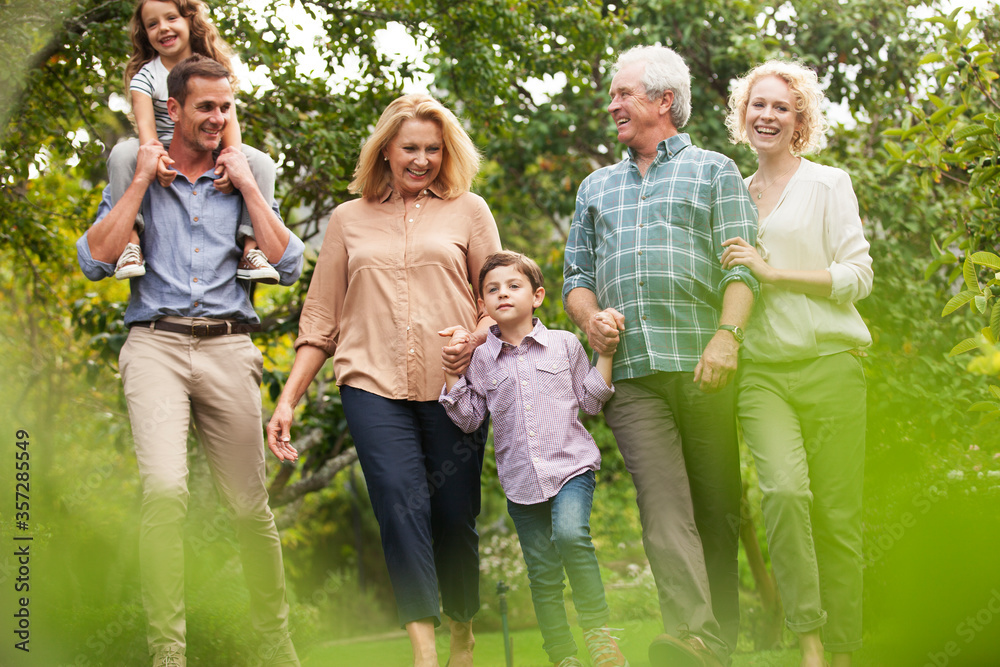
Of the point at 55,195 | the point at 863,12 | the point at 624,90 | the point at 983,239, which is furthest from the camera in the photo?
the point at 55,195

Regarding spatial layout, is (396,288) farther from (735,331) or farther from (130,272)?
(735,331)

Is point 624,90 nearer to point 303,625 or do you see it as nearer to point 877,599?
point 877,599

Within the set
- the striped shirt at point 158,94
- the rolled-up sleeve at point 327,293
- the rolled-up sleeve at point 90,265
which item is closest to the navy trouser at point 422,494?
the rolled-up sleeve at point 327,293

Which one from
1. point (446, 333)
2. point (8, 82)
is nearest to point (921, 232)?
point (446, 333)

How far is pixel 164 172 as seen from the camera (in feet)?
10.7

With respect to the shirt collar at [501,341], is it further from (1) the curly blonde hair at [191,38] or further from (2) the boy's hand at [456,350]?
(1) the curly blonde hair at [191,38]

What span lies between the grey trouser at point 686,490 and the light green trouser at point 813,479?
0.52 ft

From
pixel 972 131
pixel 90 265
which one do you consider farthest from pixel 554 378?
pixel 972 131

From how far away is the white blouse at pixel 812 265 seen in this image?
3.11 metres

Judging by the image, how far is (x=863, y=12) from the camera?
274 inches

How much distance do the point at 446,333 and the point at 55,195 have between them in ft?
19.1

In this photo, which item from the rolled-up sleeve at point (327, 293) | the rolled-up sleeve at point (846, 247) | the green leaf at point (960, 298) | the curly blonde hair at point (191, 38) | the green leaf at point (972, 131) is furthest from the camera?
the curly blonde hair at point (191, 38)

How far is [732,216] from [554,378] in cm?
86

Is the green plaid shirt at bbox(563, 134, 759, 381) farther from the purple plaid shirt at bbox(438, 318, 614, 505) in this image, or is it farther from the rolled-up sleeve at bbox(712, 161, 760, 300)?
the purple plaid shirt at bbox(438, 318, 614, 505)
